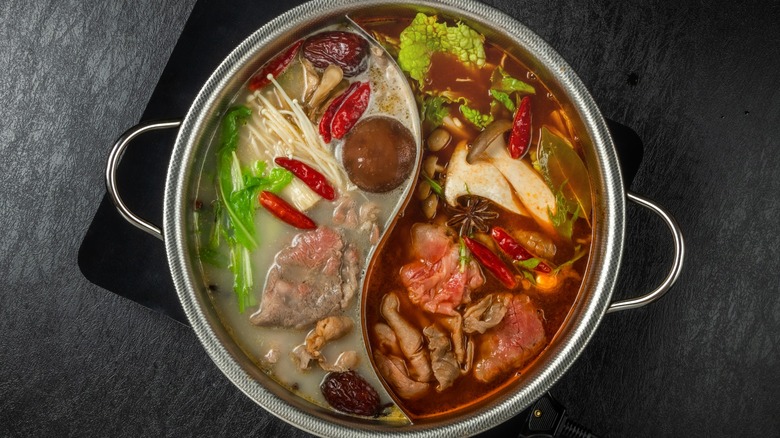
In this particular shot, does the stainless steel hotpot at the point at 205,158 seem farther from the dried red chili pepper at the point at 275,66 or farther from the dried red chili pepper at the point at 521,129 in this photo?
the dried red chili pepper at the point at 521,129

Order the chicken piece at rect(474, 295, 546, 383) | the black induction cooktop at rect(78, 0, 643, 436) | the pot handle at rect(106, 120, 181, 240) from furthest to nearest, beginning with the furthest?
1. the black induction cooktop at rect(78, 0, 643, 436)
2. the chicken piece at rect(474, 295, 546, 383)
3. the pot handle at rect(106, 120, 181, 240)

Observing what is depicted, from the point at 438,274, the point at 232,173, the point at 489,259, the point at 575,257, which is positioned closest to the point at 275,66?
the point at 232,173

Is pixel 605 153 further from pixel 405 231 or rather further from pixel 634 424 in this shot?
pixel 634 424

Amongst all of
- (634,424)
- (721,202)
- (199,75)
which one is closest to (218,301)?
(199,75)

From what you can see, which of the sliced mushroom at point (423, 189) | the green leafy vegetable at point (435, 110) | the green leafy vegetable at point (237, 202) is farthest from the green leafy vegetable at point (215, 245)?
the green leafy vegetable at point (435, 110)

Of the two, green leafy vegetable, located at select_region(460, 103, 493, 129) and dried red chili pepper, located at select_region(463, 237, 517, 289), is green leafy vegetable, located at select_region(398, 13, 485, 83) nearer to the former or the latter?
green leafy vegetable, located at select_region(460, 103, 493, 129)

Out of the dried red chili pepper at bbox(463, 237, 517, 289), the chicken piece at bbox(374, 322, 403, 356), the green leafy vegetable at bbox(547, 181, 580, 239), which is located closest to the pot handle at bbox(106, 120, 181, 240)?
the chicken piece at bbox(374, 322, 403, 356)
